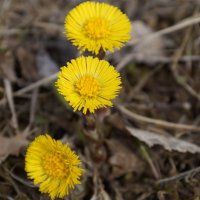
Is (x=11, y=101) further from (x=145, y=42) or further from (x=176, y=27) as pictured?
(x=176, y=27)

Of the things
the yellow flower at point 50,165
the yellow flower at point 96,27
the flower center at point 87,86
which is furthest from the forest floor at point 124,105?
the yellow flower at point 96,27

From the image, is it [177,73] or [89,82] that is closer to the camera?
[89,82]

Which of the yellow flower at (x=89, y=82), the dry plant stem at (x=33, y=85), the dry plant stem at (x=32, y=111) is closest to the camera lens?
the yellow flower at (x=89, y=82)

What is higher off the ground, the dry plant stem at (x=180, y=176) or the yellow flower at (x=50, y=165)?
the dry plant stem at (x=180, y=176)

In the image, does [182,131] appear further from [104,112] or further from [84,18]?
[84,18]

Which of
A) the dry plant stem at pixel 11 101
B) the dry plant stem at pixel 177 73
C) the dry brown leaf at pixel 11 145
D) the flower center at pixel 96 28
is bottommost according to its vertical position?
the dry brown leaf at pixel 11 145

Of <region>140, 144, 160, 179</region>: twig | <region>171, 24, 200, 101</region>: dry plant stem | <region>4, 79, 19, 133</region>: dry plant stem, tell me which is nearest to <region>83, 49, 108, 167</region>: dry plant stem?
<region>140, 144, 160, 179</region>: twig

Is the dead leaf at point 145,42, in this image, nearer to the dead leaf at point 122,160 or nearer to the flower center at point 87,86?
the dead leaf at point 122,160

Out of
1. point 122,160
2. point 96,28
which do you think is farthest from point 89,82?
point 122,160
